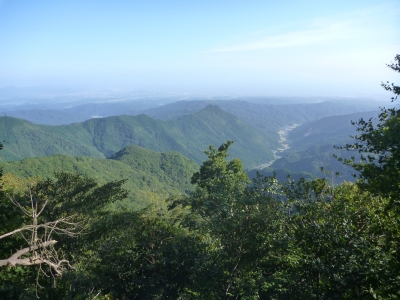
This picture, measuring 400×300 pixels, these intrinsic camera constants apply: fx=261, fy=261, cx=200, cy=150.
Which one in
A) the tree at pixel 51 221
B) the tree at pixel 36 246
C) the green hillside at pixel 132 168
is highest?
the tree at pixel 36 246

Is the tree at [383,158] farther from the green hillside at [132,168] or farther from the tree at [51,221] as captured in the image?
the green hillside at [132,168]

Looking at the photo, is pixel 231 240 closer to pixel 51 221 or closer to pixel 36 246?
pixel 36 246

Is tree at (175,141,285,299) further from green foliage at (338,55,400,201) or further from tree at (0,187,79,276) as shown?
tree at (0,187,79,276)

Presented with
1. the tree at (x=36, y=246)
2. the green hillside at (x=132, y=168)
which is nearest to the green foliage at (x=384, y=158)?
the tree at (x=36, y=246)

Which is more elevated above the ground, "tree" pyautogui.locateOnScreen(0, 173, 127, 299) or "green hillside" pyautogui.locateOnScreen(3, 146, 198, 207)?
"tree" pyautogui.locateOnScreen(0, 173, 127, 299)

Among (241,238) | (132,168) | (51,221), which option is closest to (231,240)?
(241,238)

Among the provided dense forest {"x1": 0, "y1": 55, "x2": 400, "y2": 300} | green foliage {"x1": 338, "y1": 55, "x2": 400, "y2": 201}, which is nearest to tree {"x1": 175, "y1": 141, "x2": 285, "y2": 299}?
dense forest {"x1": 0, "y1": 55, "x2": 400, "y2": 300}

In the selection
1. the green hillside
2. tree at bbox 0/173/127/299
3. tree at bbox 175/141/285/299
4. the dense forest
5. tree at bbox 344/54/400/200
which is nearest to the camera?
the dense forest

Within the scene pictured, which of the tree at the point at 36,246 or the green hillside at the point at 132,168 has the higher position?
the tree at the point at 36,246
